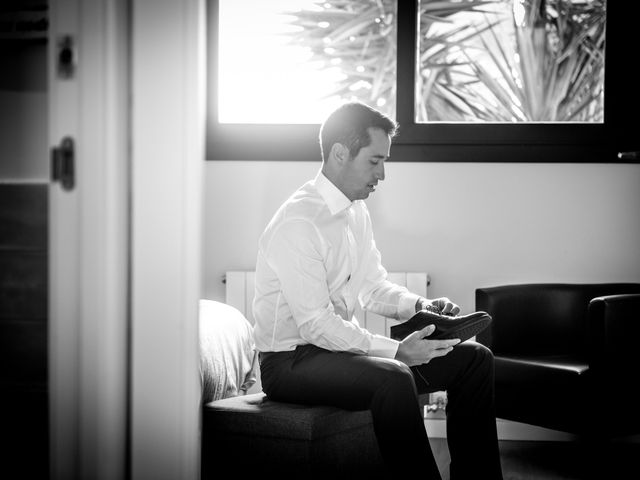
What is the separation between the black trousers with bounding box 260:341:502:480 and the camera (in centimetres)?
224

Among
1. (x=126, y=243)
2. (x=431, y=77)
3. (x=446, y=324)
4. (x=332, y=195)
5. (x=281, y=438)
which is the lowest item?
(x=281, y=438)

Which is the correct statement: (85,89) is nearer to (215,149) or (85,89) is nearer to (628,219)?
(215,149)

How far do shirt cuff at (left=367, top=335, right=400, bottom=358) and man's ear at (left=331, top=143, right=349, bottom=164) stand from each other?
59 cm

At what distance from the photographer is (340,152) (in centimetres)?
264

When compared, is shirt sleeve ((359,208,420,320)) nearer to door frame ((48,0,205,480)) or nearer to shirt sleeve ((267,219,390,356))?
shirt sleeve ((267,219,390,356))

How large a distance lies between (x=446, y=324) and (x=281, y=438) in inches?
24.2

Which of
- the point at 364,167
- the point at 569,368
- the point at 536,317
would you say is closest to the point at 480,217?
the point at 536,317

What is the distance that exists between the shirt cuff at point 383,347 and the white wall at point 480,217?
4.65 feet

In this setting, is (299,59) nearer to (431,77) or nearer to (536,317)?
(431,77)

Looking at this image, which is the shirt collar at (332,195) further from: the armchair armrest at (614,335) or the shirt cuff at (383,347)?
the armchair armrest at (614,335)

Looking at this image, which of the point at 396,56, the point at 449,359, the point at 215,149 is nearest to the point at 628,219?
the point at 396,56

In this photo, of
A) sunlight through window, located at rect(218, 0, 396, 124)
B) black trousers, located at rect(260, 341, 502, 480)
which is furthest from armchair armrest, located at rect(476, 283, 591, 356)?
sunlight through window, located at rect(218, 0, 396, 124)

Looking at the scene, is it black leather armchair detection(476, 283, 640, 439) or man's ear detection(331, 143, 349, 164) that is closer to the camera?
man's ear detection(331, 143, 349, 164)

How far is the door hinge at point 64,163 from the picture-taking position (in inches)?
62.2
